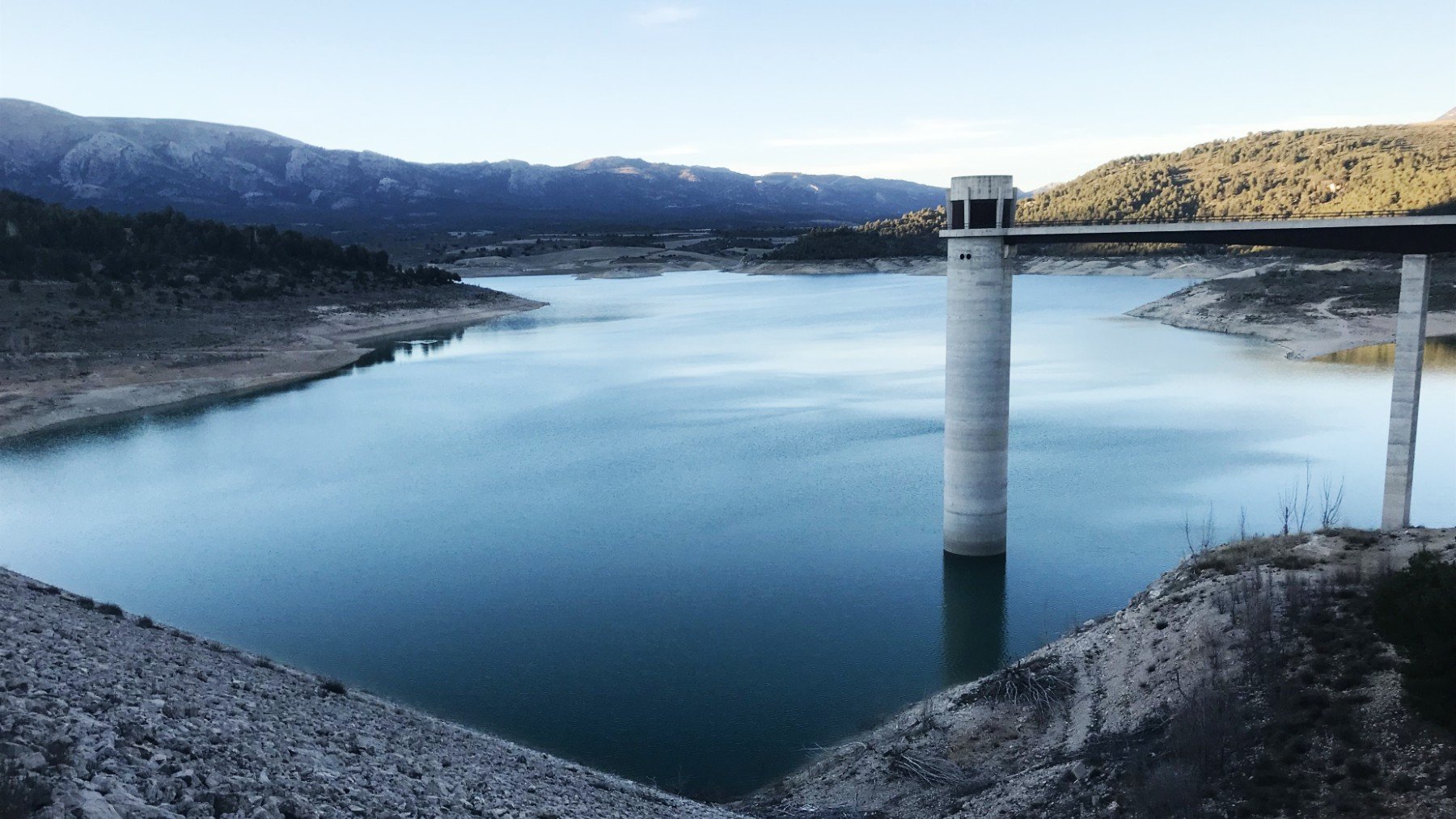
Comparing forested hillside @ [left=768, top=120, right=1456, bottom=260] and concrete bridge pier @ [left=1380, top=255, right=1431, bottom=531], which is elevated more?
forested hillside @ [left=768, top=120, right=1456, bottom=260]

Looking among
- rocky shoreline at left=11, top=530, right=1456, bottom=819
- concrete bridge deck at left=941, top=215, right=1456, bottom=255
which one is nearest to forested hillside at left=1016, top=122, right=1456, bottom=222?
concrete bridge deck at left=941, top=215, right=1456, bottom=255

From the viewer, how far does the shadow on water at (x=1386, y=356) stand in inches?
1983

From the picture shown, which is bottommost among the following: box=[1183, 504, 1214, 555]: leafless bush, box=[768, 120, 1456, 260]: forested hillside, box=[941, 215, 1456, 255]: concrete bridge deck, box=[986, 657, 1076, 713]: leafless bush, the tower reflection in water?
the tower reflection in water

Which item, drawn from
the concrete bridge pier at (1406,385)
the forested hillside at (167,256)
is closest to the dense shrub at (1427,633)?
the concrete bridge pier at (1406,385)

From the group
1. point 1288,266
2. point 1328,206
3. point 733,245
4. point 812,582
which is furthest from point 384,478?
point 733,245

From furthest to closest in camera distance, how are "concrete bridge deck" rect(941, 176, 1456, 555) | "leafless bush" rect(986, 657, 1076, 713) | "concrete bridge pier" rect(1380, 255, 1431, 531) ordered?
"concrete bridge deck" rect(941, 176, 1456, 555) < "concrete bridge pier" rect(1380, 255, 1431, 531) < "leafless bush" rect(986, 657, 1076, 713)

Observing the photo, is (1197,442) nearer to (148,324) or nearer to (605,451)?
(605,451)

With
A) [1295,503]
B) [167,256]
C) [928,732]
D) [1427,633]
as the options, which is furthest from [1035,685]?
[167,256]

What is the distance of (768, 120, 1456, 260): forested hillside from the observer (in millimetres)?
85438

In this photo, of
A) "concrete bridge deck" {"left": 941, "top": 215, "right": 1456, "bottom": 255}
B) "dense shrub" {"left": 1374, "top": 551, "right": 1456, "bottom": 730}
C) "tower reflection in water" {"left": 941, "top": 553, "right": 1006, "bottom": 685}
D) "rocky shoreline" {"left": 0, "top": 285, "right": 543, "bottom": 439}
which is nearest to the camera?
"dense shrub" {"left": 1374, "top": 551, "right": 1456, "bottom": 730}

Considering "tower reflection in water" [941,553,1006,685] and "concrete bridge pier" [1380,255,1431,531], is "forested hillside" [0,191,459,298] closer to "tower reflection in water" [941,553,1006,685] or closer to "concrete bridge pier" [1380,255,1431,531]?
"tower reflection in water" [941,553,1006,685]

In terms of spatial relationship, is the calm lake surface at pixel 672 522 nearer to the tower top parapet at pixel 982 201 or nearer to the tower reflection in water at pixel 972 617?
the tower reflection in water at pixel 972 617

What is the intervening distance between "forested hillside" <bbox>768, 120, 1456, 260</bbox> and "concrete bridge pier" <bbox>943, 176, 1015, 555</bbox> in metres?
47.7

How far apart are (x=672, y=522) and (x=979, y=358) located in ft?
31.7
